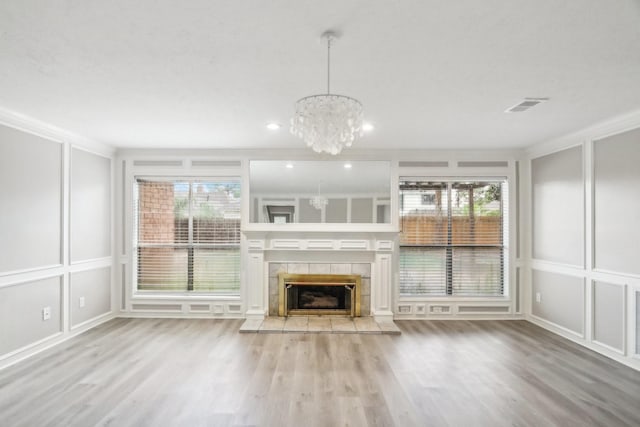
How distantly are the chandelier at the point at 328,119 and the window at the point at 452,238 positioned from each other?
3.24m

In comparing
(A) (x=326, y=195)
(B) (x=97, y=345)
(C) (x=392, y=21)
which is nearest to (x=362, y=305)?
(A) (x=326, y=195)

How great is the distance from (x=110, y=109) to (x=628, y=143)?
16.7 feet

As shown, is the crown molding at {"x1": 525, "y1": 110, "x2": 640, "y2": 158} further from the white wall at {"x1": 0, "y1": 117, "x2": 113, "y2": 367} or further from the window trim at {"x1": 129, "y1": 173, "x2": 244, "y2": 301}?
the white wall at {"x1": 0, "y1": 117, "x2": 113, "y2": 367}

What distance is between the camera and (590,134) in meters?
4.16

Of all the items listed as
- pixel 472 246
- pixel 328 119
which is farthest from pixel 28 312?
pixel 472 246

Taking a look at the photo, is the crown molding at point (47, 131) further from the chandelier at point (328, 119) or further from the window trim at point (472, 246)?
the window trim at point (472, 246)

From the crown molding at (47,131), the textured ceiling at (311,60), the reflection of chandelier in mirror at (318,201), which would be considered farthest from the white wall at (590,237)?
the crown molding at (47,131)

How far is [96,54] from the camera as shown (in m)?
2.38

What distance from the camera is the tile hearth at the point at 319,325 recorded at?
15.4 feet

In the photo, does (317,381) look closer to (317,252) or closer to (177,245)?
(317,252)

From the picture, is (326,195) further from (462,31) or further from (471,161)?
(462,31)

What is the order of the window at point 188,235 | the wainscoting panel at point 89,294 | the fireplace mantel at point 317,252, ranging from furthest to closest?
the window at point 188,235, the fireplace mantel at point 317,252, the wainscoting panel at point 89,294

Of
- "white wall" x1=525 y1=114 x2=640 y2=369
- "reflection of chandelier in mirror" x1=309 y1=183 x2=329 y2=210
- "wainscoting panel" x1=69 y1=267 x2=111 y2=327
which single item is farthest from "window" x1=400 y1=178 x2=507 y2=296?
"wainscoting panel" x1=69 y1=267 x2=111 y2=327

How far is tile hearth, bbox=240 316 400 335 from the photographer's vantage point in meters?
4.68
